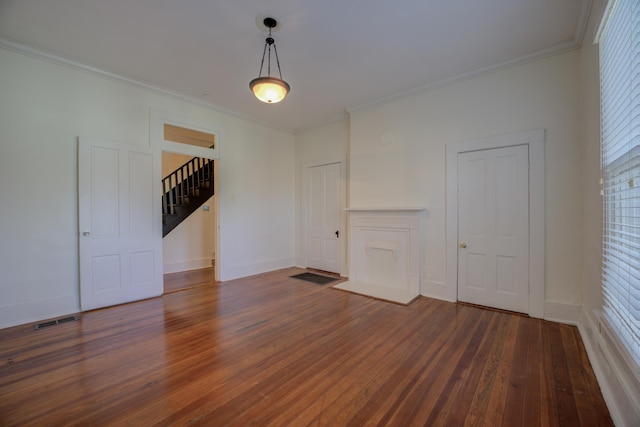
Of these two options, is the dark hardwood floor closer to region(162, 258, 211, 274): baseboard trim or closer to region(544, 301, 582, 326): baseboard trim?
region(544, 301, 582, 326): baseboard trim

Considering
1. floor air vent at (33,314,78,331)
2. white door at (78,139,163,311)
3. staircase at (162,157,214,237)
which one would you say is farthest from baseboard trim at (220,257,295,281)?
floor air vent at (33,314,78,331)

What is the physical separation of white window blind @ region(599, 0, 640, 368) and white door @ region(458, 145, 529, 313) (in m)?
1.21

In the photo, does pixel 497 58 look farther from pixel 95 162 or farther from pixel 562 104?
pixel 95 162

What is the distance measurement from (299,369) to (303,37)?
3.43 metres

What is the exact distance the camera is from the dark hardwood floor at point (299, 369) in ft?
5.67

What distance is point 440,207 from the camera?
3957mm

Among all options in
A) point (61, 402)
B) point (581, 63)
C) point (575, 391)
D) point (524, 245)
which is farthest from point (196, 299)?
point (581, 63)

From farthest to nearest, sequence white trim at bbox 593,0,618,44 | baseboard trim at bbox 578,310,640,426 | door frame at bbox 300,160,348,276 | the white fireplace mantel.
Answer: door frame at bbox 300,160,348,276 < the white fireplace mantel < white trim at bbox 593,0,618,44 < baseboard trim at bbox 578,310,640,426

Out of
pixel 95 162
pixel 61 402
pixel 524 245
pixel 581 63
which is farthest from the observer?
pixel 95 162

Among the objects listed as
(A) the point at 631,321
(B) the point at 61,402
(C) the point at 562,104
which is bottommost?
(B) the point at 61,402

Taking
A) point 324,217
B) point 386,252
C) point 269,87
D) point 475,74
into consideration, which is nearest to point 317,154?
point 324,217

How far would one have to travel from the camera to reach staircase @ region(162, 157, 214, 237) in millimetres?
5516

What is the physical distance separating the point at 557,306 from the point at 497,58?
3175 millimetres

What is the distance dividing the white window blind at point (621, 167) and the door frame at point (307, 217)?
11.8 ft
